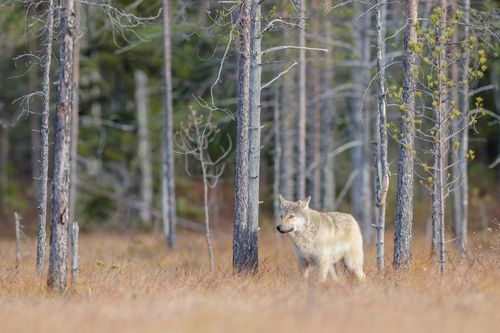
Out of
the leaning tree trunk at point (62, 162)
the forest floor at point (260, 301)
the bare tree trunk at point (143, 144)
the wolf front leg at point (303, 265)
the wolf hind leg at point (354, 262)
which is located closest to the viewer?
the forest floor at point (260, 301)

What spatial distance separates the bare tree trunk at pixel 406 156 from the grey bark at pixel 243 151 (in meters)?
2.63

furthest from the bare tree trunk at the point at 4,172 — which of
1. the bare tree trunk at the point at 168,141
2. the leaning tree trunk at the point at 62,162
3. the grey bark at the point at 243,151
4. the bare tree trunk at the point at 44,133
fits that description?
the leaning tree trunk at the point at 62,162

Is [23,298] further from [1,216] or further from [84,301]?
[1,216]

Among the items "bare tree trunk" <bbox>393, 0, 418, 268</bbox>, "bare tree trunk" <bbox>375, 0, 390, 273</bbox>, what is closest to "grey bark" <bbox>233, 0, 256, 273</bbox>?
"bare tree trunk" <bbox>375, 0, 390, 273</bbox>

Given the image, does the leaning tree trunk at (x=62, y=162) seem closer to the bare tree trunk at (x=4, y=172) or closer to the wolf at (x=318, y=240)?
the wolf at (x=318, y=240)

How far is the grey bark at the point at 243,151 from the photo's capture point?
1574 cm

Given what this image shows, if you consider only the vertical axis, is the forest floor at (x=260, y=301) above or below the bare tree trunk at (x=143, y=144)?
below

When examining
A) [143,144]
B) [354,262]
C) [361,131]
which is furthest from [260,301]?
[143,144]

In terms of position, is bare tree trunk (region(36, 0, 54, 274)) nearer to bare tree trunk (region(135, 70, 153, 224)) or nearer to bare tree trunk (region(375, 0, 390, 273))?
bare tree trunk (region(375, 0, 390, 273))

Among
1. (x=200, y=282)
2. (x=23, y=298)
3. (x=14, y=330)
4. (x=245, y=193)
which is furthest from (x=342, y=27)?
(x=14, y=330)

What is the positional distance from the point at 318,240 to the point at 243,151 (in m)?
2.27

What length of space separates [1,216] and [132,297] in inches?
1039

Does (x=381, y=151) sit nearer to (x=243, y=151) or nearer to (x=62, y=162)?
(x=243, y=151)

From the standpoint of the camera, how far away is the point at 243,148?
1590cm
